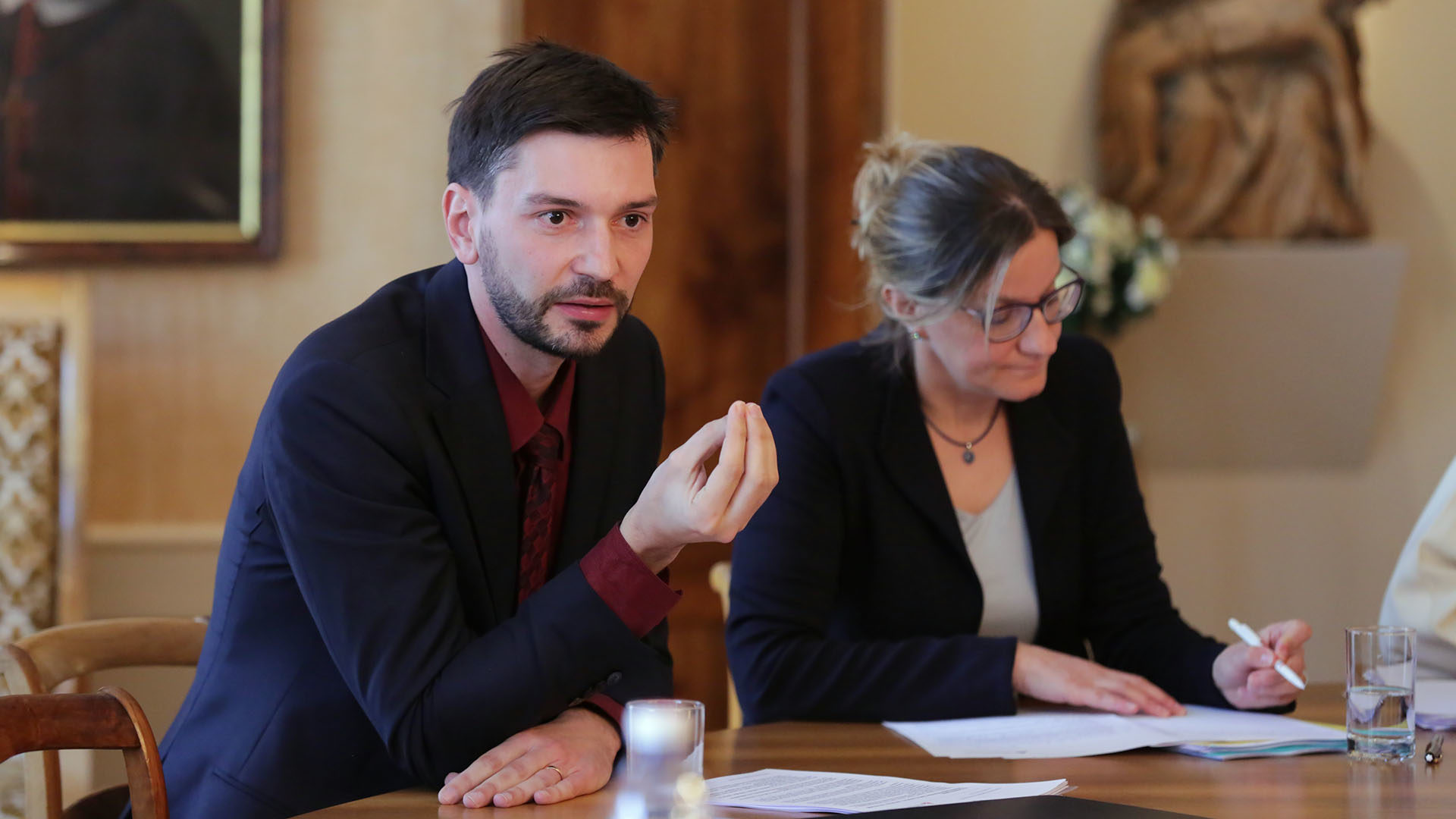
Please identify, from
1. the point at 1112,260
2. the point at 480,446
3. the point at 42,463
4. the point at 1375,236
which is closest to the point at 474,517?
the point at 480,446

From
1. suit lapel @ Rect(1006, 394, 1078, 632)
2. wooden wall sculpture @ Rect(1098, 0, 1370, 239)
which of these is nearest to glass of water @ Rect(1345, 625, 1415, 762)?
suit lapel @ Rect(1006, 394, 1078, 632)

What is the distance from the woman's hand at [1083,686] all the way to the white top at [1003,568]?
264 mm

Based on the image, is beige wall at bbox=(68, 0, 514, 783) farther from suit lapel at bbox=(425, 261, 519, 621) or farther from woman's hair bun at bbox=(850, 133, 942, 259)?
suit lapel at bbox=(425, 261, 519, 621)

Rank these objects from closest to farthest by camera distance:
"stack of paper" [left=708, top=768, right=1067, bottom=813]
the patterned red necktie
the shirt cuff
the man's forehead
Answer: "stack of paper" [left=708, top=768, right=1067, bottom=813] < the shirt cuff < the man's forehead < the patterned red necktie

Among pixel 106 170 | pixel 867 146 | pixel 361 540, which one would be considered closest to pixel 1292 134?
pixel 867 146

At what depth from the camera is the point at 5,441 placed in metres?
2.96

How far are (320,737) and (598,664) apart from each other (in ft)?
1.02

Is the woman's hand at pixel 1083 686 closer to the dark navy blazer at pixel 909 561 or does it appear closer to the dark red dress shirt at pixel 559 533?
the dark navy blazer at pixel 909 561

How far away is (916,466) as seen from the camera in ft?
6.48

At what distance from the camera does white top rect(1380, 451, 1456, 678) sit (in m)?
1.73

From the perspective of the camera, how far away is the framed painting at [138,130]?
124 inches

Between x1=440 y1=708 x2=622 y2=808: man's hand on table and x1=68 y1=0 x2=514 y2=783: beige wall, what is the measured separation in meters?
2.13

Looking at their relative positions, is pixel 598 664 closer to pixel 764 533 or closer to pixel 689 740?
pixel 689 740

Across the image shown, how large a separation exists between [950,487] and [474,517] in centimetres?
85
